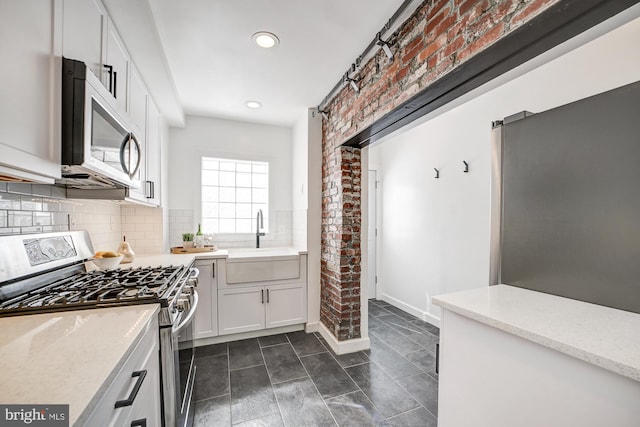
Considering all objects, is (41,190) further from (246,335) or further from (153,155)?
(246,335)

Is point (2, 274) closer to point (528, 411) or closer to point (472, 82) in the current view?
point (528, 411)

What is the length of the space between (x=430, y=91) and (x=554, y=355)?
1.32 metres

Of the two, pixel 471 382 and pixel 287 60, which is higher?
pixel 287 60

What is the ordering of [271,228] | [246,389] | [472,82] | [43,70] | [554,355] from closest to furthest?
[554,355] < [43,70] < [472,82] < [246,389] < [271,228]

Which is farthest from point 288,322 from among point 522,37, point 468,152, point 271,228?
point 522,37

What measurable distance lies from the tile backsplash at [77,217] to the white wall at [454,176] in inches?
102

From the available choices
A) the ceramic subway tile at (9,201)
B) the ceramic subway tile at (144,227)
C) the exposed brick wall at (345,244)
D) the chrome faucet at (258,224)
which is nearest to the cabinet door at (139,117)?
the ceramic subway tile at (9,201)

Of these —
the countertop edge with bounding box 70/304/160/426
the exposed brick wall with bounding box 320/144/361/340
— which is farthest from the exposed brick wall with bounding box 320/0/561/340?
the countertop edge with bounding box 70/304/160/426

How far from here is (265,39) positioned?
1.84 metres

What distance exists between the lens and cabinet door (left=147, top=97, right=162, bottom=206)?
7.67ft

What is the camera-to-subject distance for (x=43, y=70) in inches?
37.9

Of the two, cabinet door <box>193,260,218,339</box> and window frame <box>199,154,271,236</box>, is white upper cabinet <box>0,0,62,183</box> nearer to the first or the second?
cabinet door <box>193,260,218,339</box>

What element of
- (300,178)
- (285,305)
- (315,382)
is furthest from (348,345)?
(300,178)

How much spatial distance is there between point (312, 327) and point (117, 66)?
280 cm
